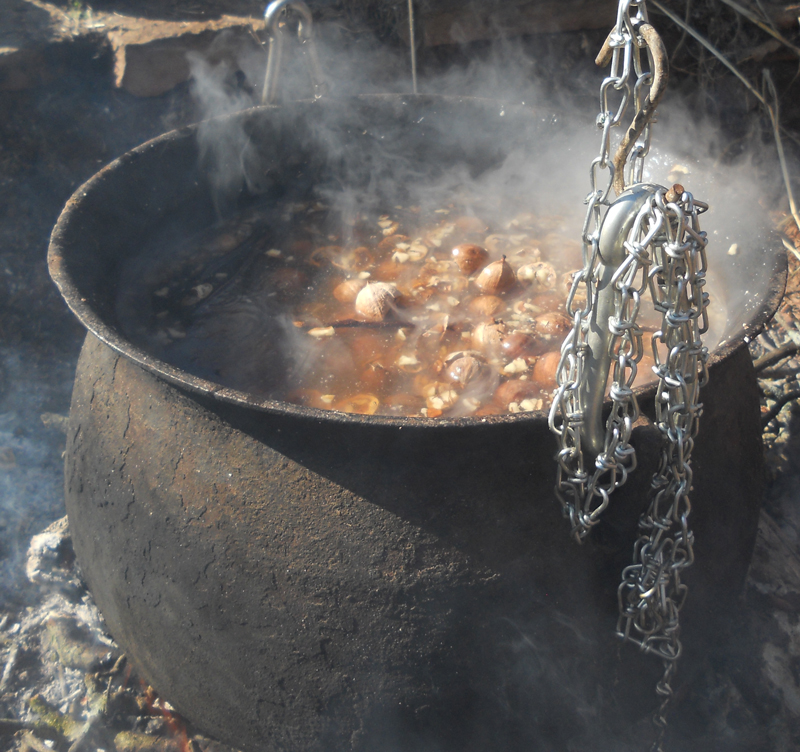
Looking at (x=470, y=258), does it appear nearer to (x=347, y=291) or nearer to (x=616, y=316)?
(x=347, y=291)

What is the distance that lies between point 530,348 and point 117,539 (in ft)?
4.57

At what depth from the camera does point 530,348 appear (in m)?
2.14

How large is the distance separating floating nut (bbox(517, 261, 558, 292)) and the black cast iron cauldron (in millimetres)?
777

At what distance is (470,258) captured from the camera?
2.52 m

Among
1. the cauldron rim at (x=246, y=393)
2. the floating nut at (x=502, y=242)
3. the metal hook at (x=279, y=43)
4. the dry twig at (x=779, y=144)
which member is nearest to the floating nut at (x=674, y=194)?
the cauldron rim at (x=246, y=393)

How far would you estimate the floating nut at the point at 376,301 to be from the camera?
2.28 m

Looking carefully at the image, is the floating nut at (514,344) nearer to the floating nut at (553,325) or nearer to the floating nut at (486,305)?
the floating nut at (553,325)

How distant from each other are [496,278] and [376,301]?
0.48 m

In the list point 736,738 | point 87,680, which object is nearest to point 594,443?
point 736,738

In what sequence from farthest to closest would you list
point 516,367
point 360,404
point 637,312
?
point 516,367, point 360,404, point 637,312

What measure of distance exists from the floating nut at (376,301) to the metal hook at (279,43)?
96 centimetres

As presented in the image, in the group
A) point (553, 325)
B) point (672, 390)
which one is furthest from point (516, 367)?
point (672, 390)

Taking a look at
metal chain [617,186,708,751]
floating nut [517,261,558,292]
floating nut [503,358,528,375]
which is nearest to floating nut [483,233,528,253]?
floating nut [517,261,558,292]

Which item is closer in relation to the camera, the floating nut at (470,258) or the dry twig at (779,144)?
the floating nut at (470,258)
